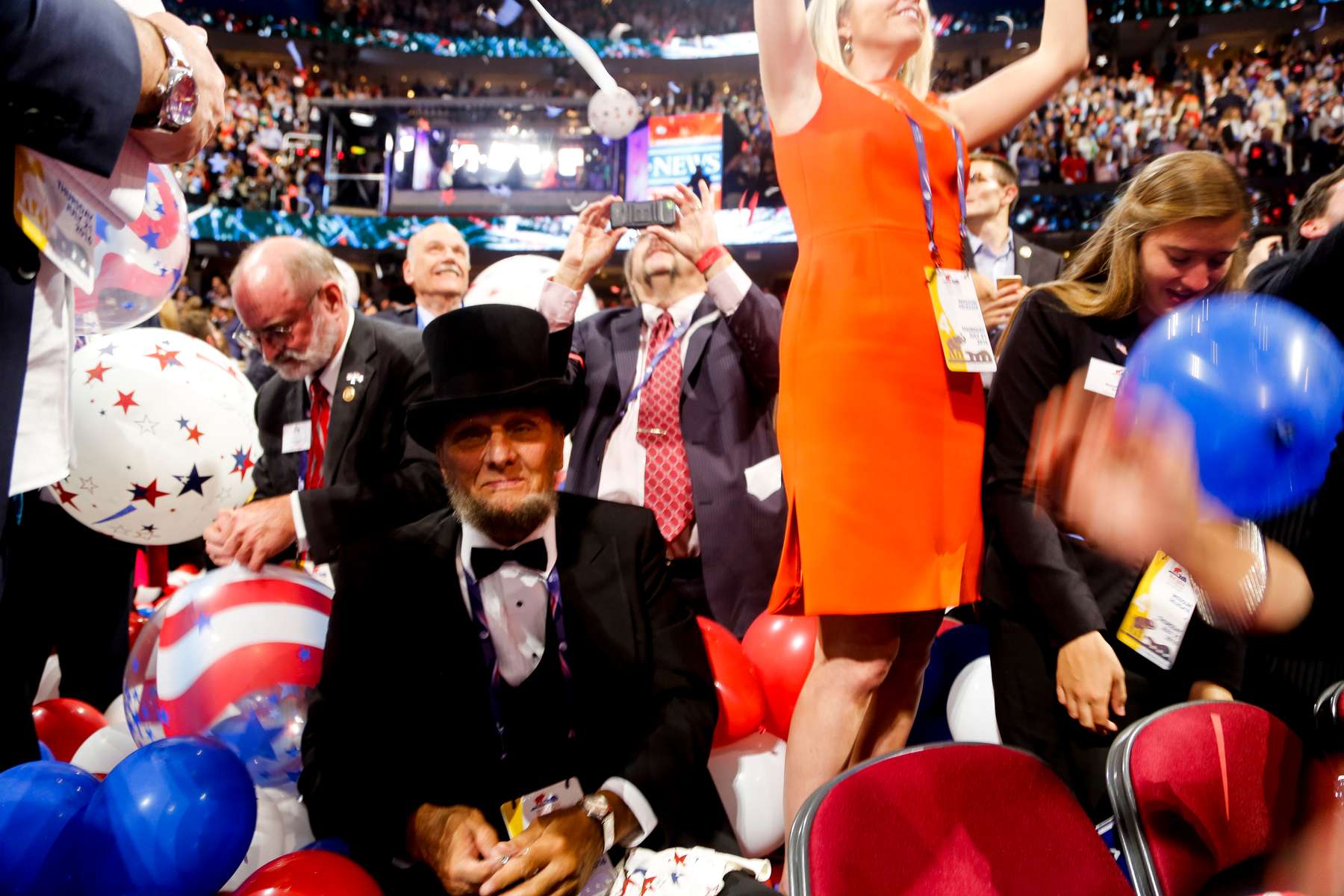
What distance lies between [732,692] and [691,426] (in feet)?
3.55

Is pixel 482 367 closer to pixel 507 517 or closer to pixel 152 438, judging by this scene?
pixel 507 517

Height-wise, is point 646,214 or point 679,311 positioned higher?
point 646,214

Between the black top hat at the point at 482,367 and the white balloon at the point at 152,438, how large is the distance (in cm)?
115

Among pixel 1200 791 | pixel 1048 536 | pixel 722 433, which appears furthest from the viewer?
pixel 722 433

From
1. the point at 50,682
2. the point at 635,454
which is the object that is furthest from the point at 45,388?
the point at 50,682

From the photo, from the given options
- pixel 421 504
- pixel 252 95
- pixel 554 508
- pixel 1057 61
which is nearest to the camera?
pixel 1057 61

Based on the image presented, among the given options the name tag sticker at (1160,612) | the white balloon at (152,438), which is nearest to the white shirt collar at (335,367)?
the white balloon at (152,438)

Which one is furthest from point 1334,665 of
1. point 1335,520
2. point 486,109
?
point 486,109

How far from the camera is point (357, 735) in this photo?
1.60 m

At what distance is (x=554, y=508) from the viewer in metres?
1.80

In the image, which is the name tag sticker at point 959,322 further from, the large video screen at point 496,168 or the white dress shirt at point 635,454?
the large video screen at point 496,168

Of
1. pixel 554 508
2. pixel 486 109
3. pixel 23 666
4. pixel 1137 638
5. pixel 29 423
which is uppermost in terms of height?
pixel 486 109

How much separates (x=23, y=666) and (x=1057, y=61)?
9.47 feet

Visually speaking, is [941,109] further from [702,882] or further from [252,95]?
[252,95]
